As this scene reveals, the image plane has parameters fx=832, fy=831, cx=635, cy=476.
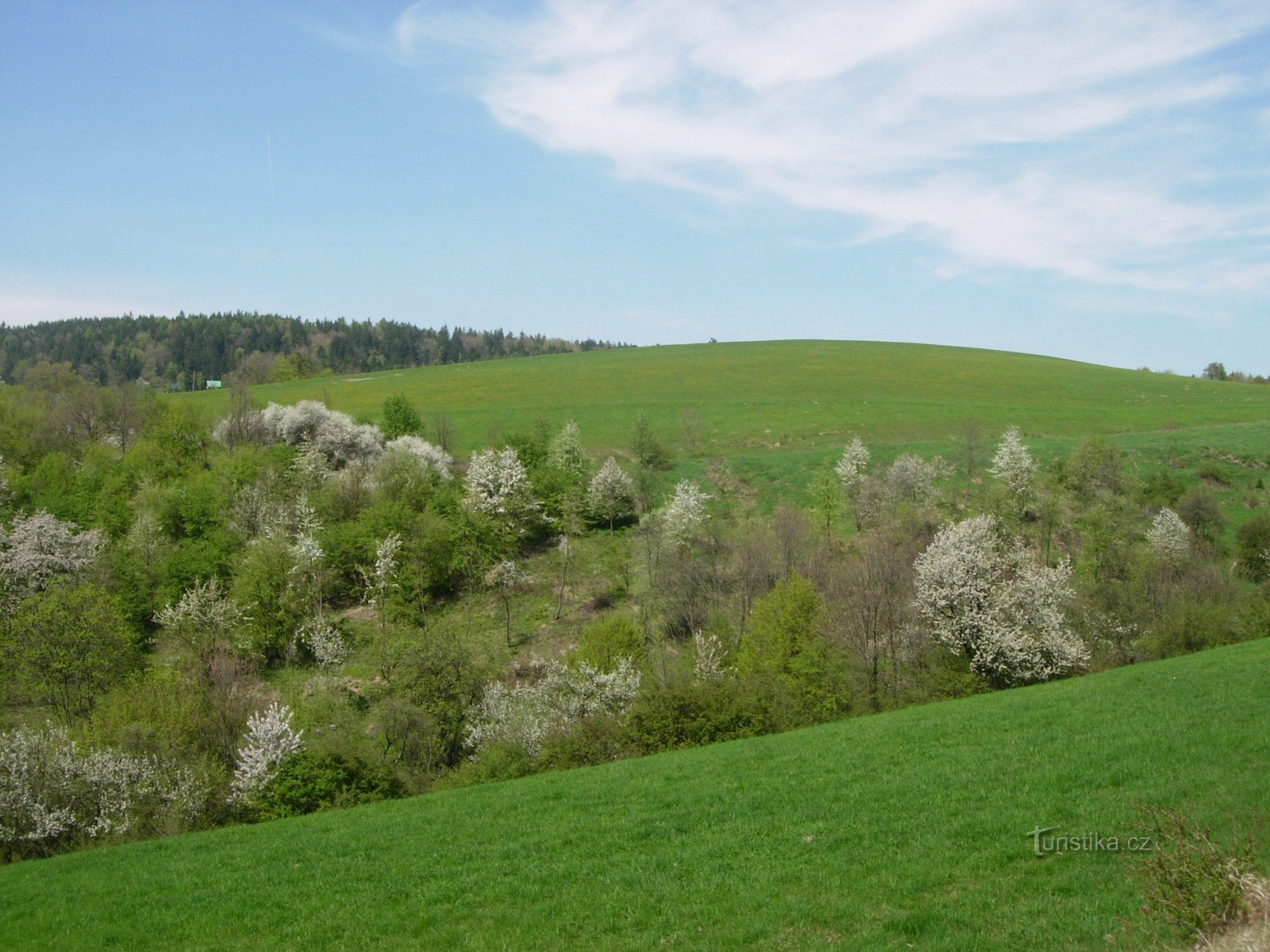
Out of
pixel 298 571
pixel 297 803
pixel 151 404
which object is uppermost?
pixel 151 404

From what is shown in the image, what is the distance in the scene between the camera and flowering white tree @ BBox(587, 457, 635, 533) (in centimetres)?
6284

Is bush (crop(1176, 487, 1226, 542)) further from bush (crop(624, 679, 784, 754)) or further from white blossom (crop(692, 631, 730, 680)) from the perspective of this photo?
Answer: bush (crop(624, 679, 784, 754))

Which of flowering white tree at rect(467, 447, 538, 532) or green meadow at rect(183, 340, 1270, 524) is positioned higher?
green meadow at rect(183, 340, 1270, 524)

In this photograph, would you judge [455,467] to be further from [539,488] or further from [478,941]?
[478,941]

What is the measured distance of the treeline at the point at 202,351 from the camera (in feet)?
520

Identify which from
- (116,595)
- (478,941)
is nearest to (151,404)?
(116,595)

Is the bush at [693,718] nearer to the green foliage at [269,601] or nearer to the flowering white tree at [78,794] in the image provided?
the flowering white tree at [78,794]

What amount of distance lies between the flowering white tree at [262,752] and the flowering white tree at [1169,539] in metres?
48.0

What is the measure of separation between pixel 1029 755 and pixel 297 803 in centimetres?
2375

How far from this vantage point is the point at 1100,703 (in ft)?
66.5

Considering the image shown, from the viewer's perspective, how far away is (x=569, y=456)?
224 feet

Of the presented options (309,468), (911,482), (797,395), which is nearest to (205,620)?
(309,468)

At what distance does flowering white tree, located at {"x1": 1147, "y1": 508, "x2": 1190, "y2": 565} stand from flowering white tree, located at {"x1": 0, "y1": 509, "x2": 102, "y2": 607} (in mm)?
67546

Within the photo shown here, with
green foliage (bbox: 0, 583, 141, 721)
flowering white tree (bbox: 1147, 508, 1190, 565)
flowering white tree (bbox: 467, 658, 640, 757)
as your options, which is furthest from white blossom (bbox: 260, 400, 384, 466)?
flowering white tree (bbox: 1147, 508, 1190, 565)
